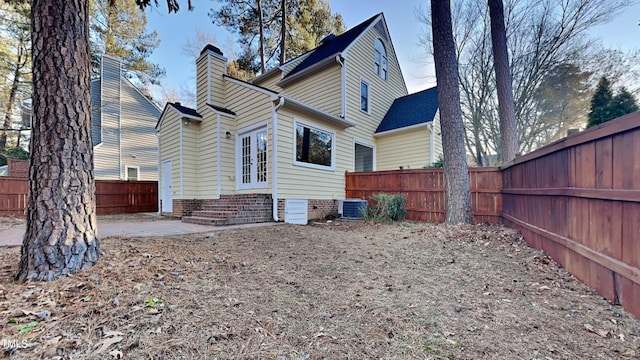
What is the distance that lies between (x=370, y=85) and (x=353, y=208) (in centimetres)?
555

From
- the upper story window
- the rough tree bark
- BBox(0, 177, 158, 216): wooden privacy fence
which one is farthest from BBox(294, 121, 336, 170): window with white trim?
BBox(0, 177, 158, 216): wooden privacy fence

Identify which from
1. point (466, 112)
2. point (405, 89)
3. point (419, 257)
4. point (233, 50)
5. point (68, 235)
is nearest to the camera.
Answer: point (68, 235)

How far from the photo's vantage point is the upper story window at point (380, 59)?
11.5 metres

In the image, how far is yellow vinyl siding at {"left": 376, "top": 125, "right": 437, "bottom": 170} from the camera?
10000 mm

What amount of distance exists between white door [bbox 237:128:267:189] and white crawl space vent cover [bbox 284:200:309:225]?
0.91 meters

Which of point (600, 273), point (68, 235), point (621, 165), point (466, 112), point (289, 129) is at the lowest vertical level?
point (600, 273)

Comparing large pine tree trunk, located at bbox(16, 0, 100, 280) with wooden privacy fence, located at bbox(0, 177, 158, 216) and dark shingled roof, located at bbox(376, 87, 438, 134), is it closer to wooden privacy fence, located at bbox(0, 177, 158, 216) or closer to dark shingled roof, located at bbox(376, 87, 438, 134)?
wooden privacy fence, located at bbox(0, 177, 158, 216)

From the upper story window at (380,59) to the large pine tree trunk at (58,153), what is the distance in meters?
10.6

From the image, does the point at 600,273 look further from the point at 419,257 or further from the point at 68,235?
the point at 68,235

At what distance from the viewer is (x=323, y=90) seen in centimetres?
1036

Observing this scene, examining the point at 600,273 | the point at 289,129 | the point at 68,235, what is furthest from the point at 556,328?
the point at 289,129

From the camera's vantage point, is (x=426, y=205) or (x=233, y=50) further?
(x=233, y=50)

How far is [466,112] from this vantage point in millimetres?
12484

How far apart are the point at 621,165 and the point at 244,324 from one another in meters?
3.10
